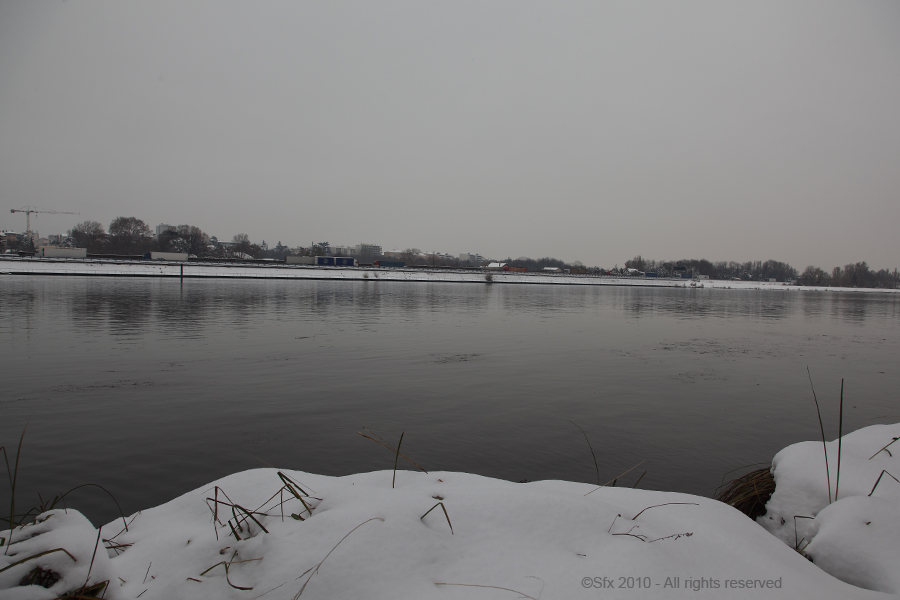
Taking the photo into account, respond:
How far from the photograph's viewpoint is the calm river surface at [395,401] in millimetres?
6613

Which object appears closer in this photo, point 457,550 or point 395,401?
point 457,550

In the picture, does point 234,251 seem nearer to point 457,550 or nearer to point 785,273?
point 457,550

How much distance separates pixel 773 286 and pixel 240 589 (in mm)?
163285

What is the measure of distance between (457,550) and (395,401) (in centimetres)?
731

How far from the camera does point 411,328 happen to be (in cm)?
2198

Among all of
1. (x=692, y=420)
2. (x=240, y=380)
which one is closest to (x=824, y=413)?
(x=692, y=420)

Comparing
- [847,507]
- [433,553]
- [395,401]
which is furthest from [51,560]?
[395,401]

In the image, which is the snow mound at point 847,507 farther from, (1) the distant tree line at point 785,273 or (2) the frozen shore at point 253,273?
(1) the distant tree line at point 785,273

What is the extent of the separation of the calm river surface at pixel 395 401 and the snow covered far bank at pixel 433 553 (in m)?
3.02

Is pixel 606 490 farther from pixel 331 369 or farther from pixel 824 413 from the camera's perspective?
pixel 331 369

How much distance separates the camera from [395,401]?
986 cm

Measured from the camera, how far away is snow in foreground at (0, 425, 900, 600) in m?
2.41

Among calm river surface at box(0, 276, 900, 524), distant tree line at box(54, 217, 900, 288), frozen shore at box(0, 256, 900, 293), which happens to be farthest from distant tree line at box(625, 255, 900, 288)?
calm river surface at box(0, 276, 900, 524)

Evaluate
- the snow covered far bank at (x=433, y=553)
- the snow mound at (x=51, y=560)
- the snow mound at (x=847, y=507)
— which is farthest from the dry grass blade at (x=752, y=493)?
the snow mound at (x=51, y=560)
